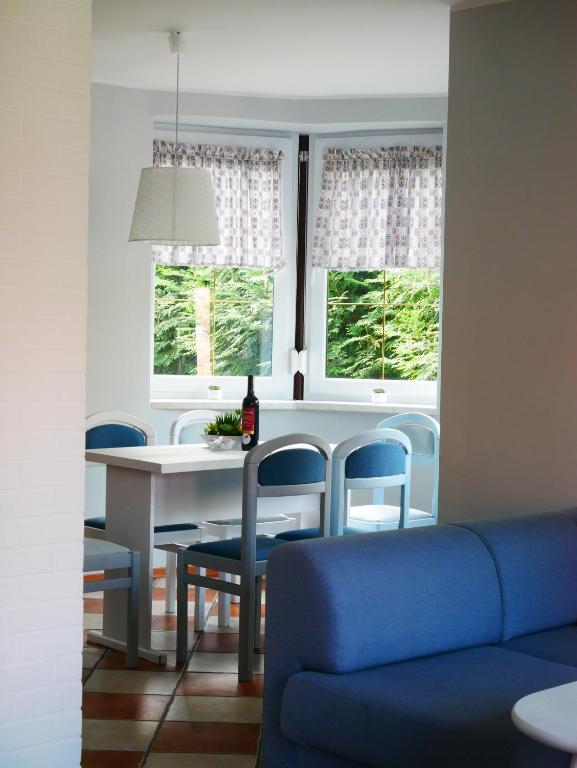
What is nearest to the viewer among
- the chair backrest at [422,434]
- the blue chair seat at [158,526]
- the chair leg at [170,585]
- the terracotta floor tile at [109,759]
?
the terracotta floor tile at [109,759]

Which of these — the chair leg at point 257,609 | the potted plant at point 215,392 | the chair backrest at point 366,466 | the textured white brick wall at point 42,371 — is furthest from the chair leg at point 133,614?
the potted plant at point 215,392

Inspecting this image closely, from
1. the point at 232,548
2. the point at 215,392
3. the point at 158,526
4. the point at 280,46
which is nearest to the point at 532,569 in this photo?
the point at 232,548

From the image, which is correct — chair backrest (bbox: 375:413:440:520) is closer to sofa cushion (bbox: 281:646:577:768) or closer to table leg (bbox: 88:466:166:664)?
table leg (bbox: 88:466:166:664)

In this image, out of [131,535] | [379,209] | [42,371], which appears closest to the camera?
[42,371]

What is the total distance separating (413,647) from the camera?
296cm

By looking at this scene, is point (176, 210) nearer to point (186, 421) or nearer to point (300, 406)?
point (186, 421)

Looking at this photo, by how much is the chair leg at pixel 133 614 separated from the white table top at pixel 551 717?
7.92ft

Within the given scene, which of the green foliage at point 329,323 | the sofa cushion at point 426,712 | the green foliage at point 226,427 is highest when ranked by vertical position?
the green foliage at point 329,323

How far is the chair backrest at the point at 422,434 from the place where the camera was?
18.0 ft

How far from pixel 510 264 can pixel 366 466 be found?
1.01 meters

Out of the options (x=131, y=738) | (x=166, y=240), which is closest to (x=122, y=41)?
(x=166, y=240)

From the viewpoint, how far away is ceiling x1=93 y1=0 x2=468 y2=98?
4695mm

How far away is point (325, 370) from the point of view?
6.63 metres

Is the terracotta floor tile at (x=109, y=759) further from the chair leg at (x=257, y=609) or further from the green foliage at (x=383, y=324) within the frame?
the green foliage at (x=383, y=324)
